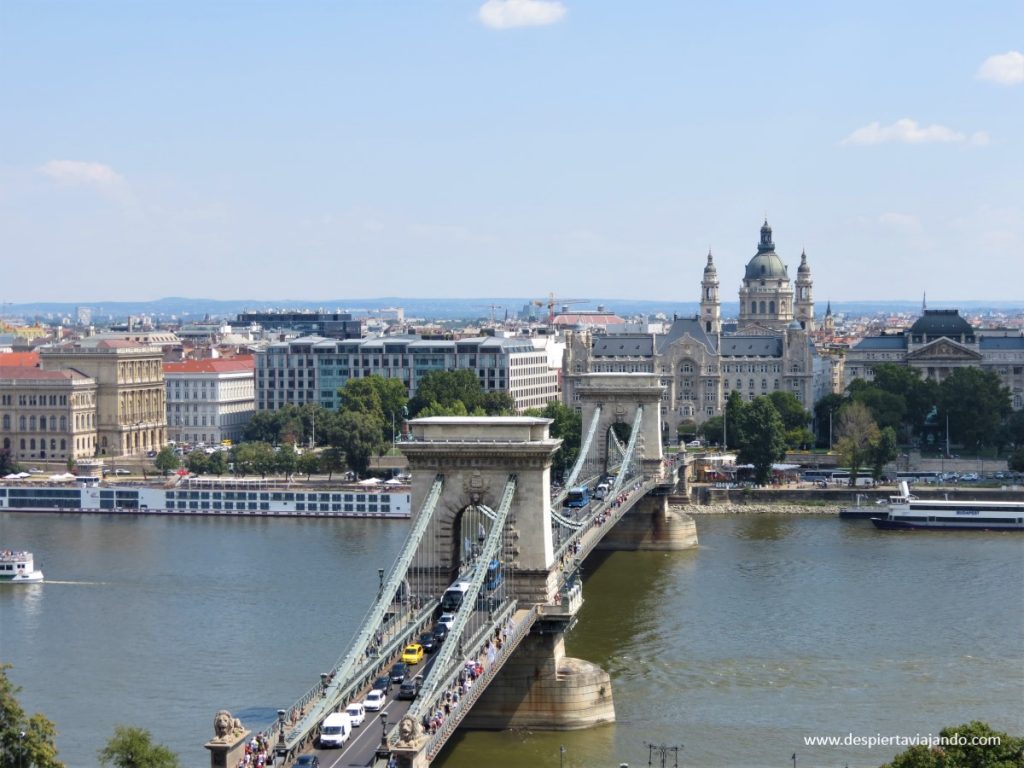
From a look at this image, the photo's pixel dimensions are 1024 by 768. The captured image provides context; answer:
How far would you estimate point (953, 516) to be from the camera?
5375 centimetres

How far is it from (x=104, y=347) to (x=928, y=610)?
44.6 m

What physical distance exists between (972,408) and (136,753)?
2005 inches

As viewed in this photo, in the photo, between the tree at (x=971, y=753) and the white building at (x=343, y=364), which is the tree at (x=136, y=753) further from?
the white building at (x=343, y=364)

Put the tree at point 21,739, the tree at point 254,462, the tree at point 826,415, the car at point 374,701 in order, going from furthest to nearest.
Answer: the tree at point 826,415 → the tree at point 254,462 → the car at point 374,701 → the tree at point 21,739

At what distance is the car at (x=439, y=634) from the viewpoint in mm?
26609

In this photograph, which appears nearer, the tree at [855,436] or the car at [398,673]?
the car at [398,673]

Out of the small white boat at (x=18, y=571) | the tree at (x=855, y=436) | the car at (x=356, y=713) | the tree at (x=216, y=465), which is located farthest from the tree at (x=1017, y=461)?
the car at (x=356, y=713)

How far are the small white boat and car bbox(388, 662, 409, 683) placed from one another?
63.5 feet

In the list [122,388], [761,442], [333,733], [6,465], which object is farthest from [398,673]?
[122,388]

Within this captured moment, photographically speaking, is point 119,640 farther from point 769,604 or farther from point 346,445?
point 346,445

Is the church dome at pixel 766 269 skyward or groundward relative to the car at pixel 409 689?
skyward

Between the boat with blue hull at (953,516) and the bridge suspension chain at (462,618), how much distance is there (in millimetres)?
26401

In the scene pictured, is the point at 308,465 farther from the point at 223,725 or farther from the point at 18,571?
the point at 223,725

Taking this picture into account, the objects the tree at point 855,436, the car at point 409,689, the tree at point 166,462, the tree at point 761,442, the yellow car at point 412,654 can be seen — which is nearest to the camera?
the car at point 409,689
